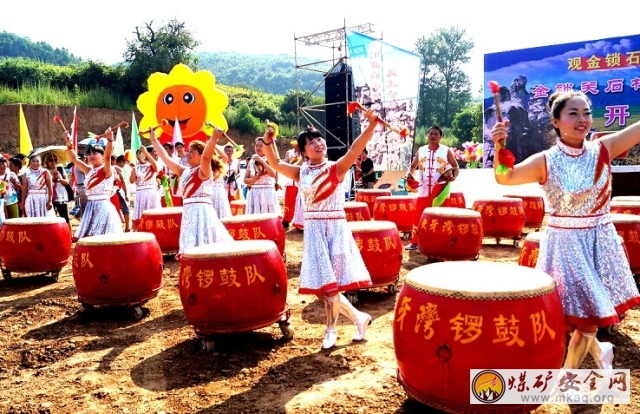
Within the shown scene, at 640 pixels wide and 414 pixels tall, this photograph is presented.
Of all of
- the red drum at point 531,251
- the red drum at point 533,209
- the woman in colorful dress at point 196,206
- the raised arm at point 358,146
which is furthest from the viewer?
the red drum at point 533,209

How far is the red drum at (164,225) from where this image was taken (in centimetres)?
708

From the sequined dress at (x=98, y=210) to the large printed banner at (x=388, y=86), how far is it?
26.3ft

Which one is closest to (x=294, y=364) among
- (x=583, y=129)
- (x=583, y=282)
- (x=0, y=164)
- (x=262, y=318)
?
→ (x=262, y=318)

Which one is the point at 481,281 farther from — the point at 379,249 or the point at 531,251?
the point at 379,249

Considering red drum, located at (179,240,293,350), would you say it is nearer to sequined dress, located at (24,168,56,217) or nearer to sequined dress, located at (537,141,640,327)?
sequined dress, located at (537,141,640,327)

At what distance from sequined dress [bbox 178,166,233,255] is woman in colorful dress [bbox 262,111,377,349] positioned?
5.85ft

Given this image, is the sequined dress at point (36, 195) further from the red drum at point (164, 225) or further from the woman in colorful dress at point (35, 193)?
the red drum at point (164, 225)

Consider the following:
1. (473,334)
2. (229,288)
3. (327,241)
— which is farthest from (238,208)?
(473,334)

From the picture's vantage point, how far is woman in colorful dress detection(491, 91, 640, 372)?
2.72 m

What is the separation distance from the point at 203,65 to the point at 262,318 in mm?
131265

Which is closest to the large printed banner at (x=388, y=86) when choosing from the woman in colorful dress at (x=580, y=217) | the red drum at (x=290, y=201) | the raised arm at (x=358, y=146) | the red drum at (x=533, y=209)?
the red drum at (x=290, y=201)

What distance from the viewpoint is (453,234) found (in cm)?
609

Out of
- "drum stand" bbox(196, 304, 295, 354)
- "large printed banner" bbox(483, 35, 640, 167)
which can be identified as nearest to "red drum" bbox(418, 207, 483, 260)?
"drum stand" bbox(196, 304, 295, 354)

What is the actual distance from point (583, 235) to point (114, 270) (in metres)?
3.77
